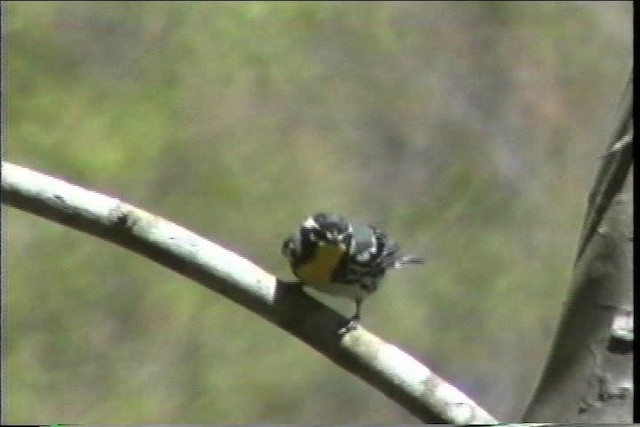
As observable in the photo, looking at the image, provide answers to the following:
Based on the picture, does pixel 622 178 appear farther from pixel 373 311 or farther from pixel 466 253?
pixel 466 253

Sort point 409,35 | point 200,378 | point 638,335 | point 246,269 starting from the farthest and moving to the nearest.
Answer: point 409,35 → point 200,378 → point 246,269 → point 638,335

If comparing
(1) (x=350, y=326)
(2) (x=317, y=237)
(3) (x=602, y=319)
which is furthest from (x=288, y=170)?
(3) (x=602, y=319)

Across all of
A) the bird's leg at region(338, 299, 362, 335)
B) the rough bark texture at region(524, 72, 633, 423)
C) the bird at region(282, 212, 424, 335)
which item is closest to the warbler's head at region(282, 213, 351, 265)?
the bird at region(282, 212, 424, 335)

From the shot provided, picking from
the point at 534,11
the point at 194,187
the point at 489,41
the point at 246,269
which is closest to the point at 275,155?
the point at 194,187

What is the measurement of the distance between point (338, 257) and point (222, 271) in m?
0.31

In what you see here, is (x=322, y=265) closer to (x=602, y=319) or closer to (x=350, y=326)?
(x=350, y=326)

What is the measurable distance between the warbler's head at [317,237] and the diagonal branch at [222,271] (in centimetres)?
24

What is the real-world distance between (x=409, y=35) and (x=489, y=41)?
0.55 feet

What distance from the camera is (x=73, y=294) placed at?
1635 millimetres

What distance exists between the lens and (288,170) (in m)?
1.72

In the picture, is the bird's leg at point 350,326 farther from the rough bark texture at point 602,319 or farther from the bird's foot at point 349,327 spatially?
the rough bark texture at point 602,319

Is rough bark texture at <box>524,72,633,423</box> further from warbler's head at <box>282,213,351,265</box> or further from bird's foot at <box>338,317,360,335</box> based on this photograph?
warbler's head at <box>282,213,351,265</box>

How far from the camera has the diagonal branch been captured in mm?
929

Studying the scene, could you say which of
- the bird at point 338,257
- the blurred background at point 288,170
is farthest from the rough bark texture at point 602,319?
the blurred background at point 288,170
